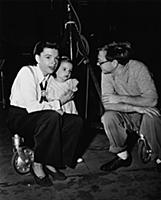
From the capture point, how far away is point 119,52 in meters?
2.33

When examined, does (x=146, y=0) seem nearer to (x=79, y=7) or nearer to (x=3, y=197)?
(x=79, y=7)

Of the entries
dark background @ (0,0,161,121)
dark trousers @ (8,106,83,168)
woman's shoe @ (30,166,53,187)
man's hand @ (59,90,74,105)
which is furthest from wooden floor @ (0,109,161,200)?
dark background @ (0,0,161,121)

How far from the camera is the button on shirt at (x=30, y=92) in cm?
200

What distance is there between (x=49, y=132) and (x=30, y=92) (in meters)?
0.30

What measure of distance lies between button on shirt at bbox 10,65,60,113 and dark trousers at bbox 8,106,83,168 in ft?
0.15

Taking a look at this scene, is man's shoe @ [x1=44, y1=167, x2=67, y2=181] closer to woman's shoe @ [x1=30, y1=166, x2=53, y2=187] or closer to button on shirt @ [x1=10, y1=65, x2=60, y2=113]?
woman's shoe @ [x1=30, y1=166, x2=53, y2=187]

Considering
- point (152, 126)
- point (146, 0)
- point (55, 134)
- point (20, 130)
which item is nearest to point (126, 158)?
point (152, 126)

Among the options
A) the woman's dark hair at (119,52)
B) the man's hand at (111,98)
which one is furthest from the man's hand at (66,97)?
the woman's dark hair at (119,52)

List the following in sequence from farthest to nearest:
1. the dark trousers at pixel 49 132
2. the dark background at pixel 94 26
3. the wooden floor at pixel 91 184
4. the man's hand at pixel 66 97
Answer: the dark background at pixel 94 26 → the man's hand at pixel 66 97 → the dark trousers at pixel 49 132 → the wooden floor at pixel 91 184

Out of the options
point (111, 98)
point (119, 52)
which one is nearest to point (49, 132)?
point (111, 98)

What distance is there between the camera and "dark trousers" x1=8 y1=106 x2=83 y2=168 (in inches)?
78.0

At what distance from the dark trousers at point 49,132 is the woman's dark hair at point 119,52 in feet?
1.84

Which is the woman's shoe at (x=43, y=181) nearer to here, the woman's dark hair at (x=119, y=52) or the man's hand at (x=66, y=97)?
the man's hand at (x=66, y=97)

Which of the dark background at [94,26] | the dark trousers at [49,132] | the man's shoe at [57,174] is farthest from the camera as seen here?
the dark background at [94,26]
